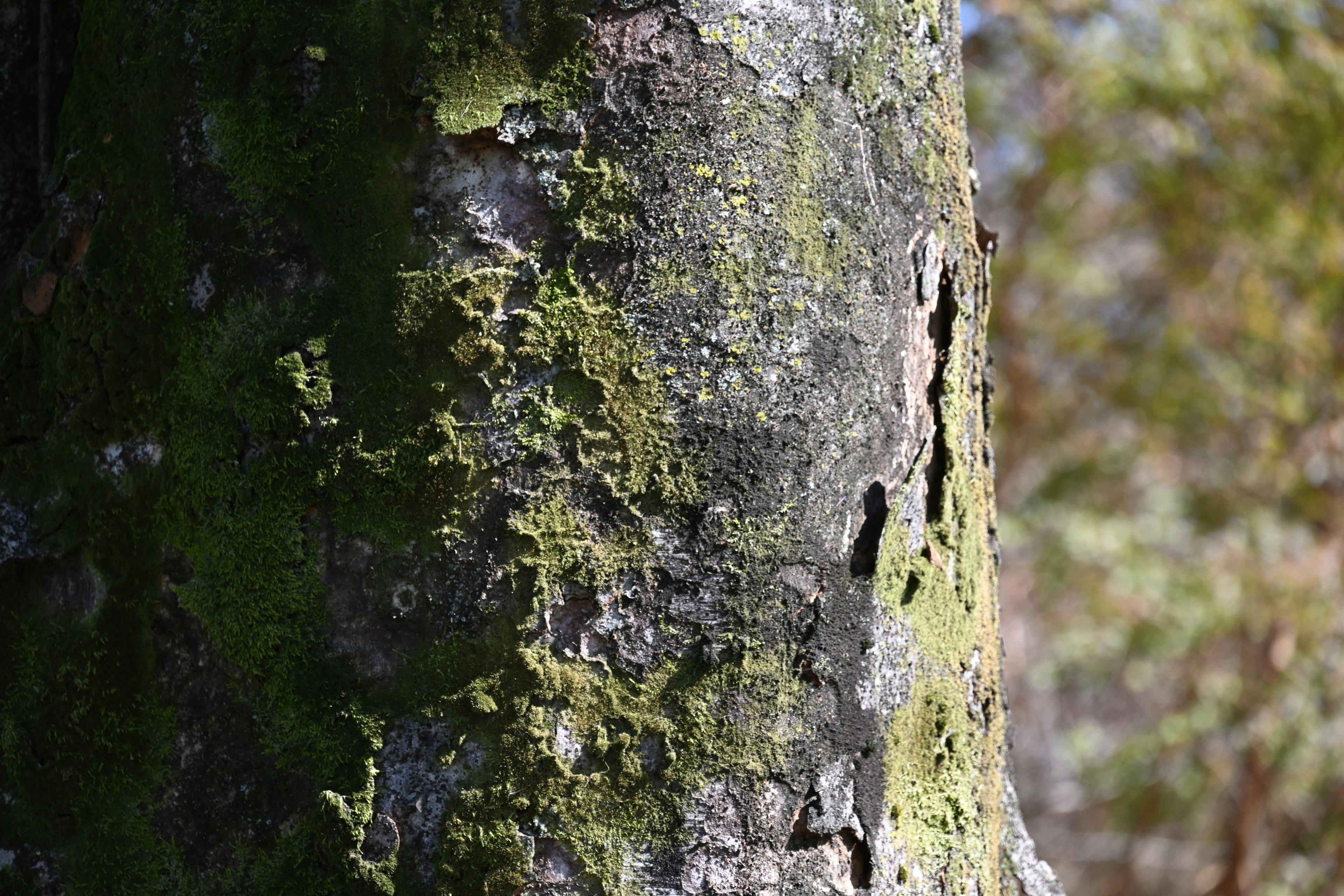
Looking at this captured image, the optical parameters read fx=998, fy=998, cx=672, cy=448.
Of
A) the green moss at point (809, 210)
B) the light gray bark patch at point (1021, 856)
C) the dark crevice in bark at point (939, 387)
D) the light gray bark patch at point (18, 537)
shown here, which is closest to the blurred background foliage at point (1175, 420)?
the light gray bark patch at point (1021, 856)

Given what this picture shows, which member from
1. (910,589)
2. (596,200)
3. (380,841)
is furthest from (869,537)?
(380,841)

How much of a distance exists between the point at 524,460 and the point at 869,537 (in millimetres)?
295

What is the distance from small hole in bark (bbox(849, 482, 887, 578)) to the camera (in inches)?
32.9

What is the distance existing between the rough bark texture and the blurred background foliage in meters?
4.00

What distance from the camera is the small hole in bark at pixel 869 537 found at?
0.84 m

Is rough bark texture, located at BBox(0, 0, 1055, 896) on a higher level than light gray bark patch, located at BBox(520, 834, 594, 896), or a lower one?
higher

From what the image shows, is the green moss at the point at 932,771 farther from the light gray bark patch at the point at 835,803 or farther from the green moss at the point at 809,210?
the green moss at the point at 809,210

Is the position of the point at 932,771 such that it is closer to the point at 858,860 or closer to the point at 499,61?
the point at 858,860

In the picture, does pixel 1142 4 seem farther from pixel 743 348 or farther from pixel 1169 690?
pixel 743 348

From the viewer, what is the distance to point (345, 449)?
31.5 inches

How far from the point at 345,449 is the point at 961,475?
559 millimetres

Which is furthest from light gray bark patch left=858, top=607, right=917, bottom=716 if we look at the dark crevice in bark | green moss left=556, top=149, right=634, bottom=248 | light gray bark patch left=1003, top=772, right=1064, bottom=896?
green moss left=556, top=149, right=634, bottom=248

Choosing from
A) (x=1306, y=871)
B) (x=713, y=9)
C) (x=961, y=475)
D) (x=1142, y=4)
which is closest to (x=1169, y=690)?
(x=1306, y=871)

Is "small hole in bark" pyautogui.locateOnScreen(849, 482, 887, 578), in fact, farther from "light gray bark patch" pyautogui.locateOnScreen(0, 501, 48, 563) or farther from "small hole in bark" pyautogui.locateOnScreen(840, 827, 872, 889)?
"light gray bark patch" pyautogui.locateOnScreen(0, 501, 48, 563)
